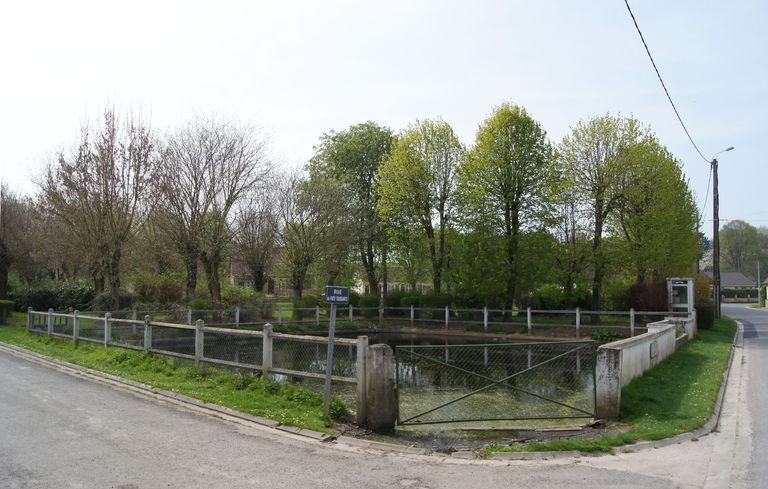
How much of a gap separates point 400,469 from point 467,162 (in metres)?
28.9

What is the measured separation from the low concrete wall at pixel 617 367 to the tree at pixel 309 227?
2626 centimetres

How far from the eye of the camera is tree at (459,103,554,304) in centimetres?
3262

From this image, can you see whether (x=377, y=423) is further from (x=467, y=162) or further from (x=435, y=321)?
(x=467, y=162)

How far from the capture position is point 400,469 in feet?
22.8

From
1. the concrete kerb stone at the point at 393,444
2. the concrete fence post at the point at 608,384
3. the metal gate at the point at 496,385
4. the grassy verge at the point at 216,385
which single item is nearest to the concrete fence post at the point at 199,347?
the grassy verge at the point at 216,385

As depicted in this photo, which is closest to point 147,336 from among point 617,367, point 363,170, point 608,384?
point 608,384

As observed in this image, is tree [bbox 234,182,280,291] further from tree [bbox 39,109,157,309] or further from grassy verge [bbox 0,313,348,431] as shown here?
grassy verge [bbox 0,313,348,431]

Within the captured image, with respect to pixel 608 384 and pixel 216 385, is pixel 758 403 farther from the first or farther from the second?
pixel 216 385

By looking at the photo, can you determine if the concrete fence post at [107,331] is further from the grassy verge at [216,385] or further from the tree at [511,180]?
the tree at [511,180]

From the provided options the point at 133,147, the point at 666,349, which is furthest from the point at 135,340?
the point at 666,349

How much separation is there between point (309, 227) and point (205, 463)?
105ft

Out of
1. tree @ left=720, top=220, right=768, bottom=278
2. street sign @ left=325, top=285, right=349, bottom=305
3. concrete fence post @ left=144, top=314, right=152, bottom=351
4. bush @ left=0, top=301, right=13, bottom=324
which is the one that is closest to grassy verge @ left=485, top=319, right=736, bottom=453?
street sign @ left=325, top=285, right=349, bottom=305

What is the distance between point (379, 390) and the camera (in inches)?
361

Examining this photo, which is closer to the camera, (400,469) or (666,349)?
(400,469)
